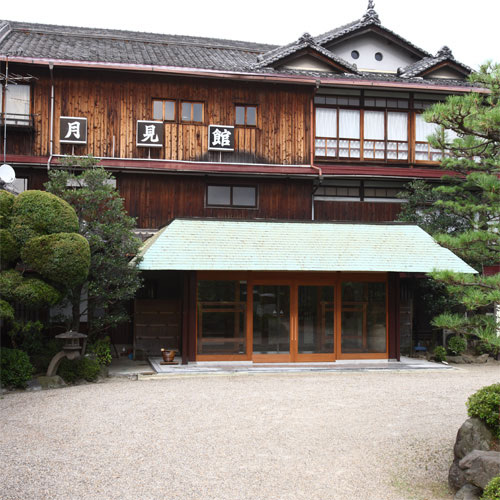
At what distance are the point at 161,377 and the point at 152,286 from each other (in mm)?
4282

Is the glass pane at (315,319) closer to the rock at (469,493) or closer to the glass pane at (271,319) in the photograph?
the glass pane at (271,319)

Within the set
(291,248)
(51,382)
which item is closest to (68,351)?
(51,382)

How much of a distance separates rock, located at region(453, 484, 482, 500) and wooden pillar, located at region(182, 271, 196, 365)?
10.2 meters

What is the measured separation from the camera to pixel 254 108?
19.9 metres

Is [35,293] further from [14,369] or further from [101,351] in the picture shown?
[101,351]

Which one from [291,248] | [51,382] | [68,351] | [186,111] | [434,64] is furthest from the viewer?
[434,64]

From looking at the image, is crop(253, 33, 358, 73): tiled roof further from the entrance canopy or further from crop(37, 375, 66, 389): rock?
crop(37, 375, 66, 389): rock

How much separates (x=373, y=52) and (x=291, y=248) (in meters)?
9.82

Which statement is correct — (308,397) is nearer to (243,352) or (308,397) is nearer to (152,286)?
(243,352)

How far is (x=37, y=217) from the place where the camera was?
40.5 ft

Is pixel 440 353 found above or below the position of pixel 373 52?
below

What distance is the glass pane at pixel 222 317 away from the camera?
53.0 ft

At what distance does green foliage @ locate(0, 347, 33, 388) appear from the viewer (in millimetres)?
12383

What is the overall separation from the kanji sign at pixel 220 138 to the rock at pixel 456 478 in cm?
1401
